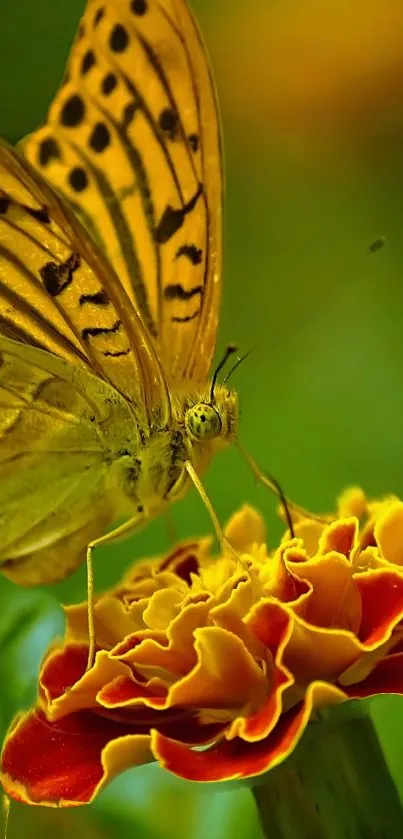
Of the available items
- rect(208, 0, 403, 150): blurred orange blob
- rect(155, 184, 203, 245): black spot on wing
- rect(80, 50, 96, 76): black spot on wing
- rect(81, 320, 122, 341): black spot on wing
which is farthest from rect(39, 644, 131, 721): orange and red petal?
rect(208, 0, 403, 150): blurred orange blob

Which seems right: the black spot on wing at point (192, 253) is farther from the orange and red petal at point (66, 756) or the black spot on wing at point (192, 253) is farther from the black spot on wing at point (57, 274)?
the orange and red petal at point (66, 756)

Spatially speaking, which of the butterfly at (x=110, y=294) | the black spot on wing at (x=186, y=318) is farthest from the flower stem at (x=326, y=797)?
the black spot on wing at (x=186, y=318)

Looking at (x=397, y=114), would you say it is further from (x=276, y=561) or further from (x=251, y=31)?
(x=276, y=561)

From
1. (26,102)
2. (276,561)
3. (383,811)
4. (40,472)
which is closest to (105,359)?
(40,472)

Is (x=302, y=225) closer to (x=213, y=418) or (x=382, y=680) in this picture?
(x=213, y=418)

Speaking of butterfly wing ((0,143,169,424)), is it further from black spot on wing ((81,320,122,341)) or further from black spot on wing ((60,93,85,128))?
black spot on wing ((60,93,85,128))
